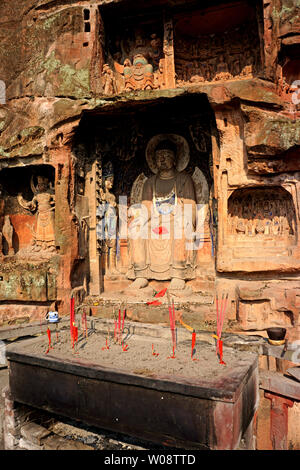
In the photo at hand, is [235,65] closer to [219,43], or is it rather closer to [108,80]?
[219,43]

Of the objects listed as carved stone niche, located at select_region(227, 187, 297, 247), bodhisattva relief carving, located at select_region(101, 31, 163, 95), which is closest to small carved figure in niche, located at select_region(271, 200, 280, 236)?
carved stone niche, located at select_region(227, 187, 297, 247)

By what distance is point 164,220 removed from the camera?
885 centimetres

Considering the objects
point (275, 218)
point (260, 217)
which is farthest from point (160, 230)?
point (275, 218)

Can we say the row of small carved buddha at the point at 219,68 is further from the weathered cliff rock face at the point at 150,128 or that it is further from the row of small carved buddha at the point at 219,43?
the row of small carved buddha at the point at 219,43

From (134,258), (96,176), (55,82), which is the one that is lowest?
(134,258)

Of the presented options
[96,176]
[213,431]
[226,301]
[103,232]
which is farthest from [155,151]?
[213,431]

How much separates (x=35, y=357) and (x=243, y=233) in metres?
5.18

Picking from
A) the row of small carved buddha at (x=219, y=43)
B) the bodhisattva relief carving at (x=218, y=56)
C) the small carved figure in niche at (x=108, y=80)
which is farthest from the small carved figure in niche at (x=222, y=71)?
the small carved figure in niche at (x=108, y=80)

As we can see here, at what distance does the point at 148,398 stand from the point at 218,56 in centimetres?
891

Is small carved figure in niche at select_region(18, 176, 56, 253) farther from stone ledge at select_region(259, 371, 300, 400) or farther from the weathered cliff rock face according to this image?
stone ledge at select_region(259, 371, 300, 400)

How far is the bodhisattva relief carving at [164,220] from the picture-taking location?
8.52 m

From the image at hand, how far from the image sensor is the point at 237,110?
22.3 feet

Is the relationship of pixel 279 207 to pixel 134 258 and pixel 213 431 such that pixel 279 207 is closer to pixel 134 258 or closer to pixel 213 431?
pixel 134 258

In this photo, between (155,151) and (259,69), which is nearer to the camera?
(259,69)
